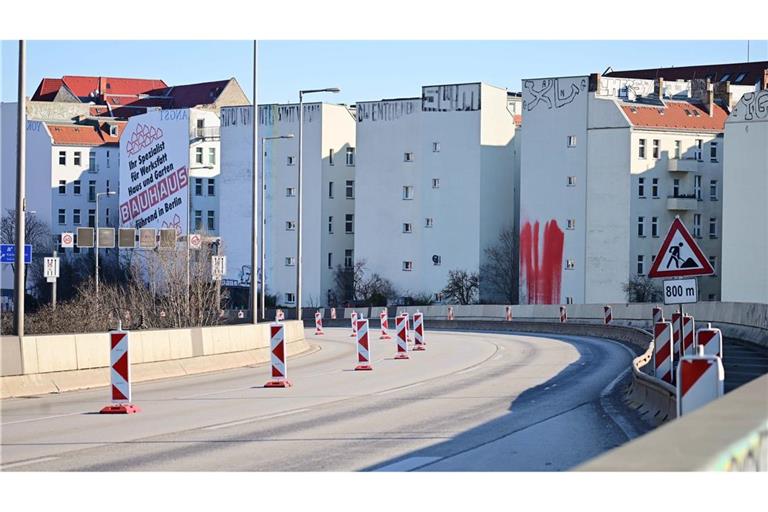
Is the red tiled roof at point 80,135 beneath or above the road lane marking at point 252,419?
above

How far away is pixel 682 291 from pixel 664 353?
2519 mm

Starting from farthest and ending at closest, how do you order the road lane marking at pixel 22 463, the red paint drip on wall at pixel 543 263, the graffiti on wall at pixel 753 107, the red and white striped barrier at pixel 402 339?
the red paint drip on wall at pixel 543 263
the graffiti on wall at pixel 753 107
the red and white striped barrier at pixel 402 339
the road lane marking at pixel 22 463

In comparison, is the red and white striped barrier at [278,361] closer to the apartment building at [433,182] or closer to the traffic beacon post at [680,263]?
the traffic beacon post at [680,263]

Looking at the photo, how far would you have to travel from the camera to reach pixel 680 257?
20625 mm

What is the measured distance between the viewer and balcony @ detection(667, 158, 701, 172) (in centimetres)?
9756

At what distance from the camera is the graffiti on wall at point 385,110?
357 ft

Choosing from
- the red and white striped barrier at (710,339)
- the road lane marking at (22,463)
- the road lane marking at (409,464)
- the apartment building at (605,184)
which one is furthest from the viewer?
the apartment building at (605,184)

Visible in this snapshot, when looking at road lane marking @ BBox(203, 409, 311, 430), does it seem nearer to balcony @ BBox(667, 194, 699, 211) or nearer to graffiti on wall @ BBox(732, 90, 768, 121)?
graffiti on wall @ BBox(732, 90, 768, 121)

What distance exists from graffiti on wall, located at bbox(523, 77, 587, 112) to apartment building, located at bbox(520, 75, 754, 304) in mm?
74

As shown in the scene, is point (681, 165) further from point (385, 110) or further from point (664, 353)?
point (664, 353)

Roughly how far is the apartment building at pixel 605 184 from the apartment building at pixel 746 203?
826 cm

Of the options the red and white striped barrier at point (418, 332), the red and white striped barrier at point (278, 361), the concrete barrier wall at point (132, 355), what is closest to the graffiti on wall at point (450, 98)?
the red and white striped barrier at point (418, 332)

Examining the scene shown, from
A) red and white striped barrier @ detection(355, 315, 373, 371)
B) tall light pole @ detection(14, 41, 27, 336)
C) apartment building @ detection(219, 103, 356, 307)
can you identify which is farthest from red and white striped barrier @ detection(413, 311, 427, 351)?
apartment building @ detection(219, 103, 356, 307)

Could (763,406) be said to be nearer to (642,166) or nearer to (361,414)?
(361,414)
